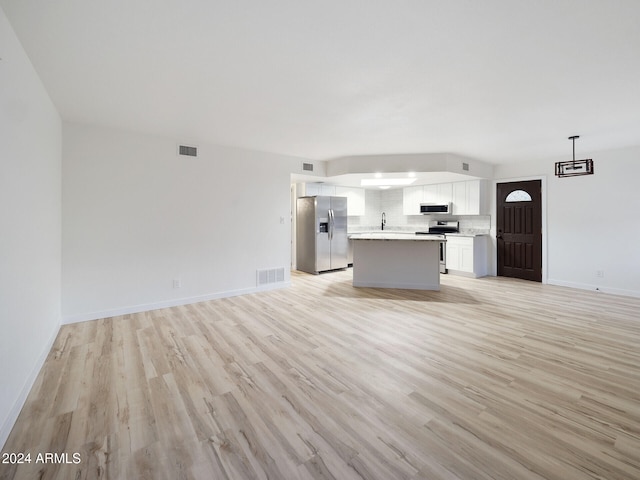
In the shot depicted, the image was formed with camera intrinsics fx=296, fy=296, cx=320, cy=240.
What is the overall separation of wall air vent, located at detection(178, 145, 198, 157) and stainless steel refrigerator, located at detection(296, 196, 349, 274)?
294 centimetres

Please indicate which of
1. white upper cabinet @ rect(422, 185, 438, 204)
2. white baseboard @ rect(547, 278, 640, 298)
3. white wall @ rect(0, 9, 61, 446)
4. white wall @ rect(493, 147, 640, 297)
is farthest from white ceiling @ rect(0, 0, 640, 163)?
white upper cabinet @ rect(422, 185, 438, 204)

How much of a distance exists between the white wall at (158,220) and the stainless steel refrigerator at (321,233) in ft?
4.85

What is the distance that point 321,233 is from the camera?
700 centimetres

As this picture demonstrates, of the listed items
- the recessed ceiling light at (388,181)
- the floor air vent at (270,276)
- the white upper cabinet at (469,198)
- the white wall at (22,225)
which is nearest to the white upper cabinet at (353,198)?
the recessed ceiling light at (388,181)

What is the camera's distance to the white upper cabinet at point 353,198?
7843 millimetres

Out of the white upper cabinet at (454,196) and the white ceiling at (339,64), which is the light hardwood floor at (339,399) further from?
the white upper cabinet at (454,196)

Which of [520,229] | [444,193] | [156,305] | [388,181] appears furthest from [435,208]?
[156,305]

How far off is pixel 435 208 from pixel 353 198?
2.11 m

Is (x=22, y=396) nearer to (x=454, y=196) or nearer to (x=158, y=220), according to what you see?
(x=158, y=220)

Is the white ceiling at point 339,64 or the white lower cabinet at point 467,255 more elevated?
the white ceiling at point 339,64

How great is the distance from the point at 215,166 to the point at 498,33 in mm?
4000

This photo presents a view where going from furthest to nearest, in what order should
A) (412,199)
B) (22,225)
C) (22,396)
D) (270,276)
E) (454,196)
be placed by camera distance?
(412,199) → (454,196) → (270,276) → (22,225) → (22,396)

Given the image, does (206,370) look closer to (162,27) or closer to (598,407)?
(162,27)

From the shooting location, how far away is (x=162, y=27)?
1920 millimetres
